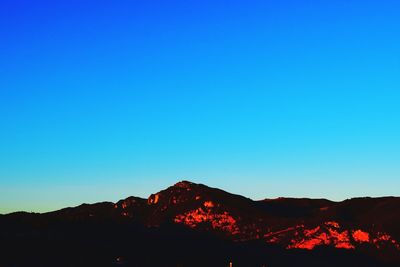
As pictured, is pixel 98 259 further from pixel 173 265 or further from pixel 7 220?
pixel 7 220

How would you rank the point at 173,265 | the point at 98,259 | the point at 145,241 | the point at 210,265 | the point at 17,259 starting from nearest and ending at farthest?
the point at 17,259
the point at 98,259
the point at 173,265
the point at 210,265
the point at 145,241

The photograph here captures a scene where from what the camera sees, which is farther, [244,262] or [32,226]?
[244,262]

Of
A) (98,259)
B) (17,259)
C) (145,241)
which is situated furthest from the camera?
(145,241)

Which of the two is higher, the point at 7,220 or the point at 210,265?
the point at 7,220

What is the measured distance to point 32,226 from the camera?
17600 cm

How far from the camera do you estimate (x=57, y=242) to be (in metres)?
160

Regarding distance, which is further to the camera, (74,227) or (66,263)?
(74,227)

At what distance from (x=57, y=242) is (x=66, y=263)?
18.8 metres

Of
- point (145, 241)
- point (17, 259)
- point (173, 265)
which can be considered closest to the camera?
point (17, 259)

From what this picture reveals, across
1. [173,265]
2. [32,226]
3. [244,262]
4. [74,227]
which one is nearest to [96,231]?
[74,227]

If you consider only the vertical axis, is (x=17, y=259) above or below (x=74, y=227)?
below

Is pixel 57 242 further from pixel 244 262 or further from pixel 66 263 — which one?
pixel 244 262

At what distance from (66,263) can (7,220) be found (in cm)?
5090

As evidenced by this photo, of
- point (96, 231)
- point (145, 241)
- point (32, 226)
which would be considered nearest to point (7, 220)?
point (32, 226)
